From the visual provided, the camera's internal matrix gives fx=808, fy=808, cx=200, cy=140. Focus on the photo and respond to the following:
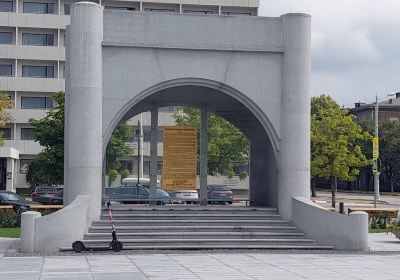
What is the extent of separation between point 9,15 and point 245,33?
50.4 m

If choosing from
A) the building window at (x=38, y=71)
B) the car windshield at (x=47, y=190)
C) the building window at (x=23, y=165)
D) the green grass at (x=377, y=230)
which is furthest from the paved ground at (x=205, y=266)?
the building window at (x=38, y=71)

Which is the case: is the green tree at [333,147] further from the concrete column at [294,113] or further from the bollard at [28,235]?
the bollard at [28,235]

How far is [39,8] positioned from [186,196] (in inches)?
1964

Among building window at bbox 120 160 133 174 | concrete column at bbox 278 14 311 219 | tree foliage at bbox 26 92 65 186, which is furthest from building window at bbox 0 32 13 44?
concrete column at bbox 278 14 311 219

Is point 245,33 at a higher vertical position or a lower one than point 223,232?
higher

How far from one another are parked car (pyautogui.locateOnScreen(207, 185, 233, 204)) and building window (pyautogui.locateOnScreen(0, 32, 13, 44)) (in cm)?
4784

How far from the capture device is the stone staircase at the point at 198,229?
72.7 feet

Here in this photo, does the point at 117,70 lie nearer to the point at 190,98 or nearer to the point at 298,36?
the point at 190,98

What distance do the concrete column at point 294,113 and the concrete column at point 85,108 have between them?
5.63 meters

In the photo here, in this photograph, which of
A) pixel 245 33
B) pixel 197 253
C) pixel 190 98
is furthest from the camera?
pixel 190 98

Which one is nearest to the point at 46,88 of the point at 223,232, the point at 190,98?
the point at 190,98

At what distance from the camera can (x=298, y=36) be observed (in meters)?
25.0

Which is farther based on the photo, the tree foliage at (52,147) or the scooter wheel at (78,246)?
the tree foliage at (52,147)

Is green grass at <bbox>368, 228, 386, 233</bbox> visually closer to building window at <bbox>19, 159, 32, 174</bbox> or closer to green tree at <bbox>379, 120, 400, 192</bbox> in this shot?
building window at <bbox>19, 159, 32, 174</bbox>
